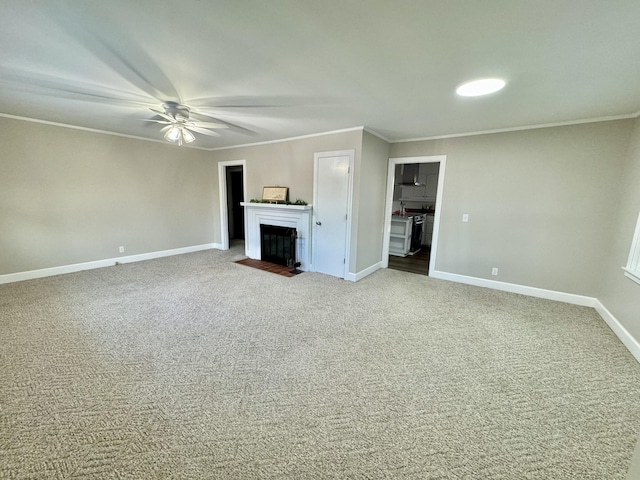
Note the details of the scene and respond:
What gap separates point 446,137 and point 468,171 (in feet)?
2.13

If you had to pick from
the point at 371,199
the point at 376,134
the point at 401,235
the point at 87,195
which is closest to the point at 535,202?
the point at 371,199

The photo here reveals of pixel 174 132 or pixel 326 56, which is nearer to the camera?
pixel 326 56

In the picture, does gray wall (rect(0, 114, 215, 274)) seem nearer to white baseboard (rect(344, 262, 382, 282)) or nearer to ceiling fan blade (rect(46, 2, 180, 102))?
ceiling fan blade (rect(46, 2, 180, 102))

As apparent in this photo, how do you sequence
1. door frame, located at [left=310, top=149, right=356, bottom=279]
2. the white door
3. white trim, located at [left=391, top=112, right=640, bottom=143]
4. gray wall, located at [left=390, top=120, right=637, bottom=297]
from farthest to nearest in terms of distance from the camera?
the white door
door frame, located at [left=310, top=149, right=356, bottom=279]
gray wall, located at [left=390, top=120, right=637, bottom=297]
white trim, located at [left=391, top=112, right=640, bottom=143]

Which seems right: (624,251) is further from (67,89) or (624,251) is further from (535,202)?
(67,89)

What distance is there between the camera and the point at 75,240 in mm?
4152

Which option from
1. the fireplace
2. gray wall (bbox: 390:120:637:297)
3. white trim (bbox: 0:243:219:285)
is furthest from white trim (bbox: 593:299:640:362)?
white trim (bbox: 0:243:219:285)

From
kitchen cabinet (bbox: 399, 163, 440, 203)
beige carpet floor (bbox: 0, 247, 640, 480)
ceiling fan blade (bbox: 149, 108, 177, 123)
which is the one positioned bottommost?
beige carpet floor (bbox: 0, 247, 640, 480)

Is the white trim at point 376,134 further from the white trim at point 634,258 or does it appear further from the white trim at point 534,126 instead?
the white trim at point 634,258

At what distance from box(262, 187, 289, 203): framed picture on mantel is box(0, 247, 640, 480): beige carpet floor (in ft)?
7.12

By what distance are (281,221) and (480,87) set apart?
3.53m

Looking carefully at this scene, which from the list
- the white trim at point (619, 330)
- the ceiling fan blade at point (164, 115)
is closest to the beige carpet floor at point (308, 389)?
the white trim at point (619, 330)

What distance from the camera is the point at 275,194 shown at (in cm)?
484

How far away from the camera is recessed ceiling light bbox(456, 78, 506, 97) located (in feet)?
6.84
